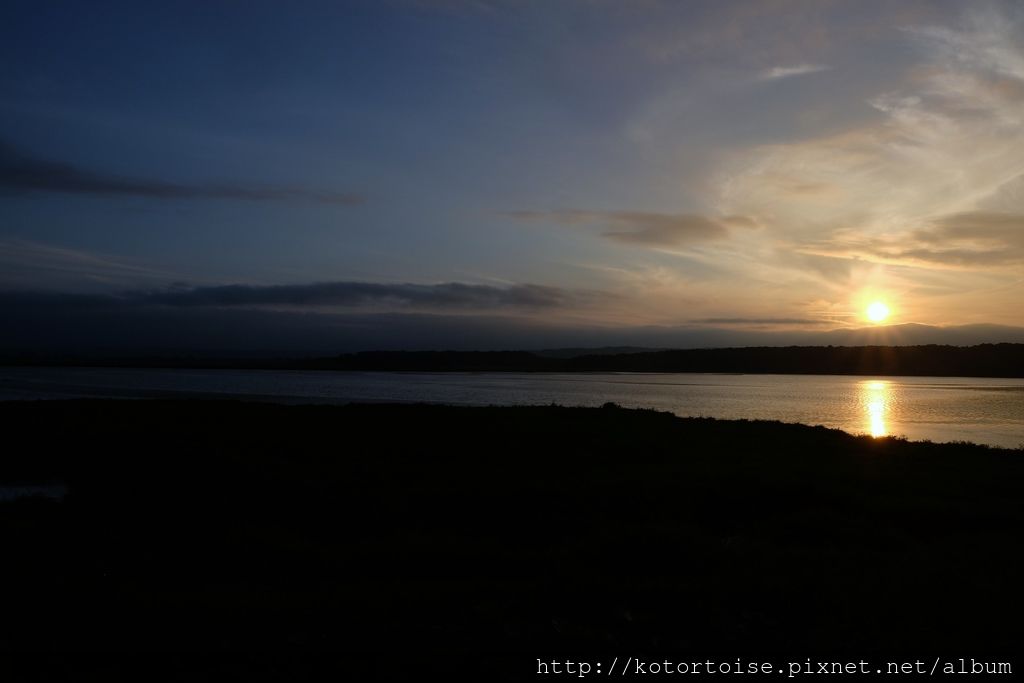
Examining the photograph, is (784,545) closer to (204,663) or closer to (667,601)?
(667,601)

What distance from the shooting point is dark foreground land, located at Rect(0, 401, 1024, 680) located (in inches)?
359

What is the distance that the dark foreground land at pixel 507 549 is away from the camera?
911 centimetres

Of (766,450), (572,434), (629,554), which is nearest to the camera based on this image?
(629,554)

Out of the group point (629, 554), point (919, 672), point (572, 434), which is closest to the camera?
point (919, 672)

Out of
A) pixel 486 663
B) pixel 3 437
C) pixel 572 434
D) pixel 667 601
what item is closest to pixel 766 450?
pixel 572 434

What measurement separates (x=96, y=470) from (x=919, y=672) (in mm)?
24421

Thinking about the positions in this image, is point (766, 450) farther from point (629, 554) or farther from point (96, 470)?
point (96, 470)

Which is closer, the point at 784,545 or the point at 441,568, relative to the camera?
the point at 441,568

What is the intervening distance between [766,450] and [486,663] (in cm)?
2324

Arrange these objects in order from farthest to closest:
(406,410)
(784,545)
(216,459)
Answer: (406,410), (216,459), (784,545)

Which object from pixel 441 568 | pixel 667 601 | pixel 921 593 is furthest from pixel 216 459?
pixel 921 593

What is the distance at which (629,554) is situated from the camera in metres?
12.8

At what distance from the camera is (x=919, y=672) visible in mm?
8195

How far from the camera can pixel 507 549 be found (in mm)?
13945
